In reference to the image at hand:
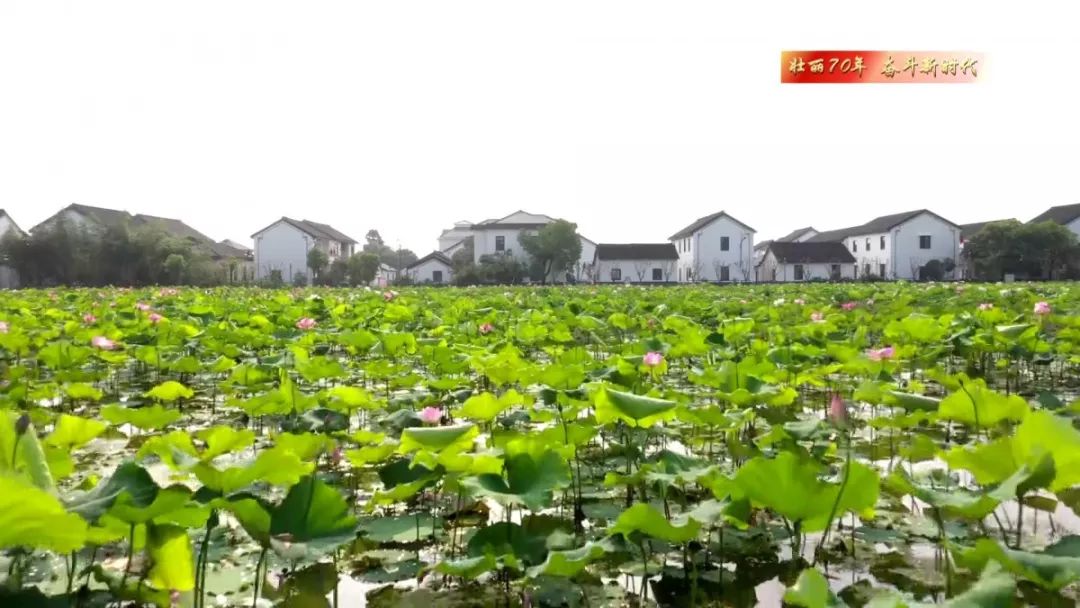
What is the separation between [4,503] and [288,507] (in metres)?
0.46

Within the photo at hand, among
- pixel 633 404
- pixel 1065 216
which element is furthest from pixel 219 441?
pixel 1065 216

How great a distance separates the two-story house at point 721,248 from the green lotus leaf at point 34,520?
36899 millimetres

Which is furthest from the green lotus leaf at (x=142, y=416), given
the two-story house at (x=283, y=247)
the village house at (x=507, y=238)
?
the two-story house at (x=283, y=247)

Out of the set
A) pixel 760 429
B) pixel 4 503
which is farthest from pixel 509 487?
pixel 760 429

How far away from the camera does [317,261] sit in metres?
34.1

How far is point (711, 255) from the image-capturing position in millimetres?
37125

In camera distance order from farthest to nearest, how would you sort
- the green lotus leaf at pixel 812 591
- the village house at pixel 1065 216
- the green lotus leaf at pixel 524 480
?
the village house at pixel 1065 216 → the green lotus leaf at pixel 524 480 → the green lotus leaf at pixel 812 591

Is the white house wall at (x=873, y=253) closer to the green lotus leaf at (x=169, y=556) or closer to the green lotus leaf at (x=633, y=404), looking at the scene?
the green lotus leaf at (x=633, y=404)

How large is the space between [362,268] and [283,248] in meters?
7.31

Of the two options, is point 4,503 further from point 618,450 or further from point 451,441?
point 618,450

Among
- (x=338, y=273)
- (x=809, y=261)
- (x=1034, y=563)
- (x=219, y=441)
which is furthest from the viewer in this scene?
(x=809, y=261)

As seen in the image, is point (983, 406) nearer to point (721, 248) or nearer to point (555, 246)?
point (555, 246)

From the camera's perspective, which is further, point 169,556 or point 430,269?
point 430,269

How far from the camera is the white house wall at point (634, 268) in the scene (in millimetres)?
38031
